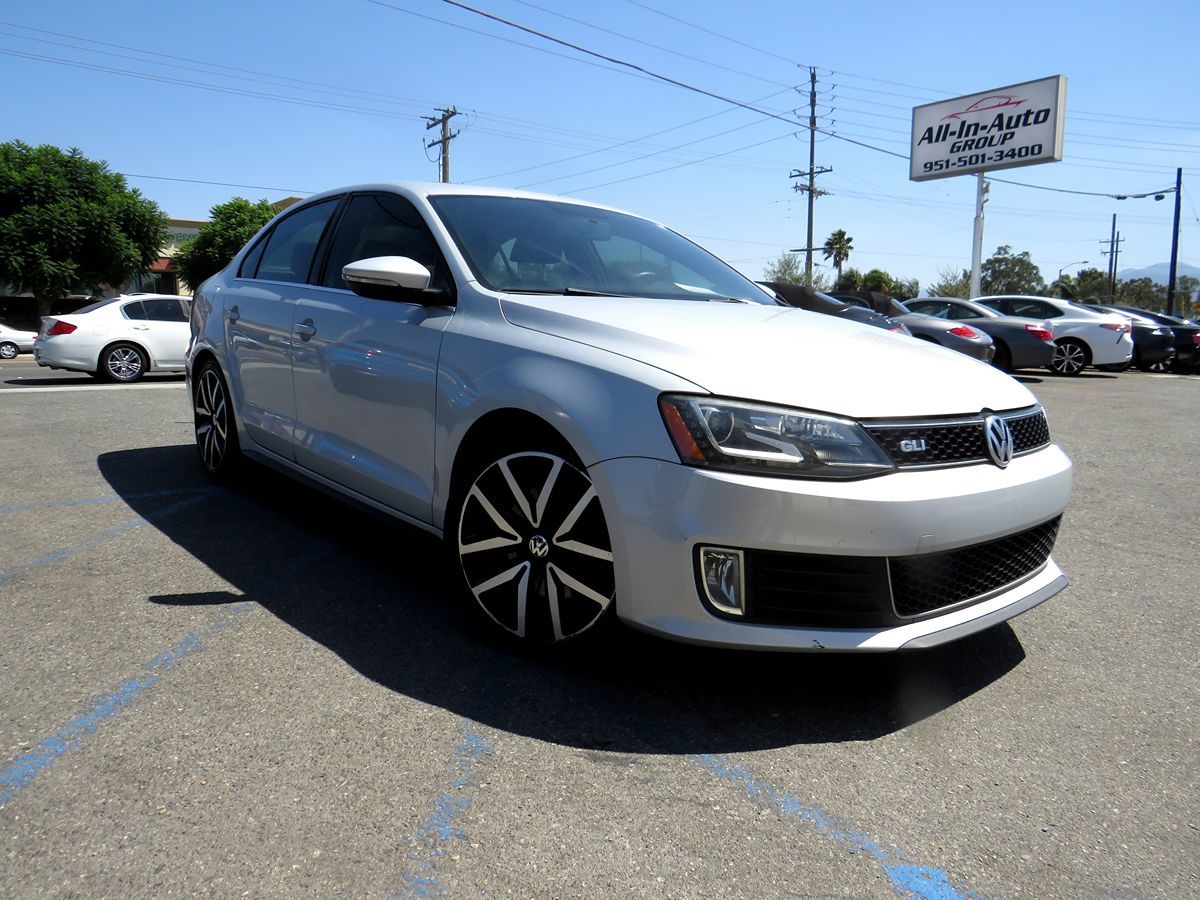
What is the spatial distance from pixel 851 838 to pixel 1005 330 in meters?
15.4

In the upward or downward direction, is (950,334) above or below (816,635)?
above

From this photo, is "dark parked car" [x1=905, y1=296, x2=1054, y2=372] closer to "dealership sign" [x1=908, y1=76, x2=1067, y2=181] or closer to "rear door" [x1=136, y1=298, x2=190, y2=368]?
"rear door" [x1=136, y1=298, x2=190, y2=368]

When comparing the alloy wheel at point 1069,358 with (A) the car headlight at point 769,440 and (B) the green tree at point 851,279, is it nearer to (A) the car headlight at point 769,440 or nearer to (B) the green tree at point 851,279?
(A) the car headlight at point 769,440

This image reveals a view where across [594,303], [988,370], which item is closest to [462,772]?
[594,303]

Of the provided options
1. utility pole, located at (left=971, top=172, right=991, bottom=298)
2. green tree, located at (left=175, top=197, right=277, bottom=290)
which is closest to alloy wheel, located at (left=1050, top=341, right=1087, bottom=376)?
utility pole, located at (left=971, top=172, right=991, bottom=298)

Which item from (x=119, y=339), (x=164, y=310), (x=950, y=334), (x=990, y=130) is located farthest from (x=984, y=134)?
(x=119, y=339)

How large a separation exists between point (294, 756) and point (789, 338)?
194cm

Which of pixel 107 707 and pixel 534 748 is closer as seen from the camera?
pixel 534 748

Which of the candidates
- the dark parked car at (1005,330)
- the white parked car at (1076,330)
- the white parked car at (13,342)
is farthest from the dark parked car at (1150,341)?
the white parked car at (13,342)

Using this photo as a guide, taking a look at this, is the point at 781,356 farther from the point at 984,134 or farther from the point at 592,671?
the point at 984,134

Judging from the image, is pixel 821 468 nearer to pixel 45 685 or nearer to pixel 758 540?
pixel 758 540

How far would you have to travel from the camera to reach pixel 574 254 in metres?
3.73

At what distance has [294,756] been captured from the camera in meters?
2.38

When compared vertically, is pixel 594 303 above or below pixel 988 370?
above
